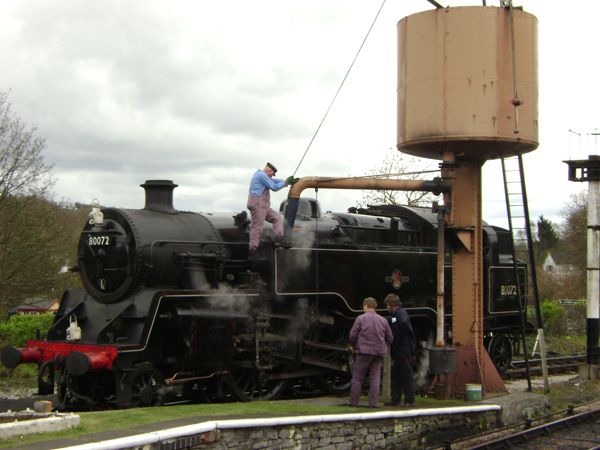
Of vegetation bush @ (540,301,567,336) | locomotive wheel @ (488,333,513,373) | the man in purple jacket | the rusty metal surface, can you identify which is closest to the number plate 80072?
the man in purple jacket

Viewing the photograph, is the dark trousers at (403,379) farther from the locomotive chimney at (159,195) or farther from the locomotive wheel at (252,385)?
the locomotive chimney at (159,195)

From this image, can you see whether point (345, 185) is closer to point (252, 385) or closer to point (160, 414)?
point (252, 385)

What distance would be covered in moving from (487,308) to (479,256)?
148 inches

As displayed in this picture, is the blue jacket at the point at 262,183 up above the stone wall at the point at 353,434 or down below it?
above

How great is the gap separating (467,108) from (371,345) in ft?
12.1

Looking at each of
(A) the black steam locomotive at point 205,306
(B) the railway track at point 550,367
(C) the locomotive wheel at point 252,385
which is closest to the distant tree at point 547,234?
(B) the railway track at point 550,367

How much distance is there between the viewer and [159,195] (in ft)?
30.2

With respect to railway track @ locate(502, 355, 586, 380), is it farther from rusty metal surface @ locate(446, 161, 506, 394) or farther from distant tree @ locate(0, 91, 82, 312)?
distant tree @ locate(0, 91, 82, 312)

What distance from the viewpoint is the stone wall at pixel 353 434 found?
5.59 meters

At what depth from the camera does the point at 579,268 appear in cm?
3428

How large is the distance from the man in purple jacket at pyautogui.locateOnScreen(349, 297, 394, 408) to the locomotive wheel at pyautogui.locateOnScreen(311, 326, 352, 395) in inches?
66.6

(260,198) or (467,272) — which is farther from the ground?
(260,198)

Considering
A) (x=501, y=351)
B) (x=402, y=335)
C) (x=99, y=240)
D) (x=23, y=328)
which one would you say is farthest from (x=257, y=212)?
(x=23, y=328)

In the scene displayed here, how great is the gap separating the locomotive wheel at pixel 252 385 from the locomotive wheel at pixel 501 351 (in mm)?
6117
